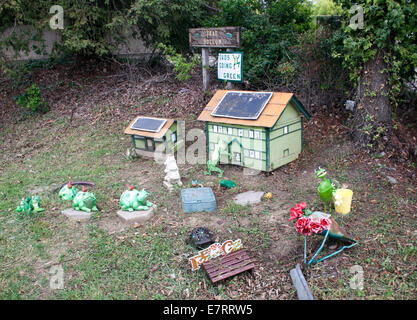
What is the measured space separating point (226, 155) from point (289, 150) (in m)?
1.17

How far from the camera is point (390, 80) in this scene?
658cm

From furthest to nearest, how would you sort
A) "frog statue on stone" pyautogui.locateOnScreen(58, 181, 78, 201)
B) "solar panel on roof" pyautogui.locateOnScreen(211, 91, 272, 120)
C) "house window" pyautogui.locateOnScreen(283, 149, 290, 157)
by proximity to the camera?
1. "house window" pyautogui.locateOnScreen(283, 149, 290, 157)
2. "solar panel on roof" pyautogui.locateOnScreen(211, 91, 272, 120)
3. "frog statue on stone" pyautogui.locateOnScreen(58, 181, 78, 201)

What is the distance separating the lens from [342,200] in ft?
16.0

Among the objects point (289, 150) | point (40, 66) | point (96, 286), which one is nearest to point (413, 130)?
point (289, 150)

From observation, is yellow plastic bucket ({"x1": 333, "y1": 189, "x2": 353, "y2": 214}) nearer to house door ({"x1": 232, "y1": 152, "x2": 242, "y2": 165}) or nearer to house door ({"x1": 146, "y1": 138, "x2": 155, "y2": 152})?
house door ({"x1": 232, "y1": 152, "x2": 242, "y2": 165})

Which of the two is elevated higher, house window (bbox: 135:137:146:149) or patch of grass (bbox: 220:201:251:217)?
house window (bbox: 135:137:146:149)

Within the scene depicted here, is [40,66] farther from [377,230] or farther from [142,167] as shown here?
[377,230]

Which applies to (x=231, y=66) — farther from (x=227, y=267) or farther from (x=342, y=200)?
(x=227, y=267)

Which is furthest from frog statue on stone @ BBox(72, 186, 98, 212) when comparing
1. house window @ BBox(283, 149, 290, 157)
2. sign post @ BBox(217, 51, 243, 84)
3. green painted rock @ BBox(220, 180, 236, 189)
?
sign post @ BBox(217, 51, 243, 84)

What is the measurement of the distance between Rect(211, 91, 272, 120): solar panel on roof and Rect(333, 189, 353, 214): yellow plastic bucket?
6.25 ft

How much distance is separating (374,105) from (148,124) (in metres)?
4.45

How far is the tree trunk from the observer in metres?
6.68

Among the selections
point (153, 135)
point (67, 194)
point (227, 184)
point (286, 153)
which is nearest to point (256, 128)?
point (286, 153)

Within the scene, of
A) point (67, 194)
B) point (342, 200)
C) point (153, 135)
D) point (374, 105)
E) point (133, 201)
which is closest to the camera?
point (342, 200)
